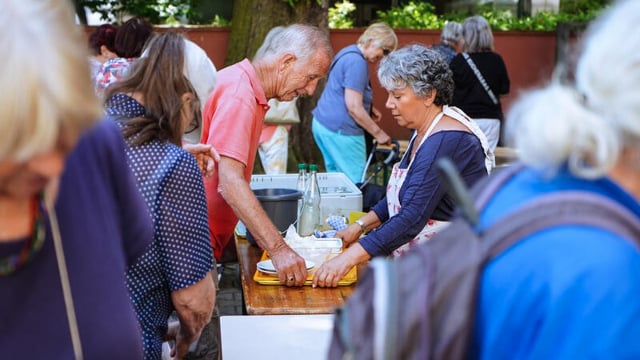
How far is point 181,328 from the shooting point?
253cm

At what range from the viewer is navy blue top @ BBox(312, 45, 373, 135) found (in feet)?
21.6

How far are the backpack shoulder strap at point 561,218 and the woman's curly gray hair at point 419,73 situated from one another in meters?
2.28

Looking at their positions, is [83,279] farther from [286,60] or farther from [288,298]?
[286,60]

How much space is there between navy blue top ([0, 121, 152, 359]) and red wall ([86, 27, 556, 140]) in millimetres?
9712

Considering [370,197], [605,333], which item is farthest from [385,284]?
[370,197]

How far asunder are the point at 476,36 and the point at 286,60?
424cm

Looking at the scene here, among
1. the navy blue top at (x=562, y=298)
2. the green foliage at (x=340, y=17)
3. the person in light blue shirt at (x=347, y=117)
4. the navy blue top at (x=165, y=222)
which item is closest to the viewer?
the navy blue top at (x=562, y=298)

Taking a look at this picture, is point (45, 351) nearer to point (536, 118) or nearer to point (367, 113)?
point (536, 118)

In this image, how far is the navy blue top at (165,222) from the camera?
91.0 inches

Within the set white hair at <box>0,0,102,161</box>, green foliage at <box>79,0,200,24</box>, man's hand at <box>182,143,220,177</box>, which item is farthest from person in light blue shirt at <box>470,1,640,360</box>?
green foliage at <box>79,0,200,24</box>

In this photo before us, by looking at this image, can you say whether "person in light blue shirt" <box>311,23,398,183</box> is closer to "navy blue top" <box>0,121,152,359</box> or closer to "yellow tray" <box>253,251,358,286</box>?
"yellow tray" <box>253,251,358,286</box>

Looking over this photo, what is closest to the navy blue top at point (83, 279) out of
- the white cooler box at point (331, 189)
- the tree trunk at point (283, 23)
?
the white cooler box at point (331, 189)

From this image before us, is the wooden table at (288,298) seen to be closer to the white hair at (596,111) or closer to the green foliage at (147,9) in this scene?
the white hair at (596,111)

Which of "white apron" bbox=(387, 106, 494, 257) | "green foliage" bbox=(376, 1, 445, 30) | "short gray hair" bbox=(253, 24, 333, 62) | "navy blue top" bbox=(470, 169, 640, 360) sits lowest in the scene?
→ "green foliage" bbox=(376, 1, 445, 30)
